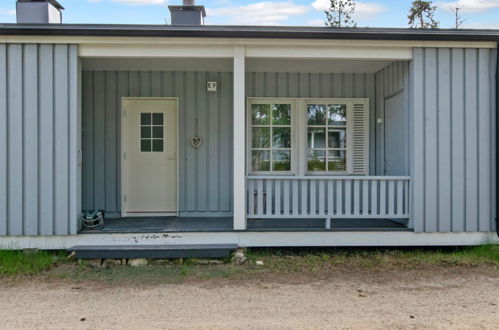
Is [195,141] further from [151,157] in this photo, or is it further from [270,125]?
[270,125]

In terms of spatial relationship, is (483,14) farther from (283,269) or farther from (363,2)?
(283,269)

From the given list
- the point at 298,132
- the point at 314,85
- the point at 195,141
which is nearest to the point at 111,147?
the point at 195,141

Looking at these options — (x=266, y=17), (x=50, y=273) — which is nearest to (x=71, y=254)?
(x=50, y=273)

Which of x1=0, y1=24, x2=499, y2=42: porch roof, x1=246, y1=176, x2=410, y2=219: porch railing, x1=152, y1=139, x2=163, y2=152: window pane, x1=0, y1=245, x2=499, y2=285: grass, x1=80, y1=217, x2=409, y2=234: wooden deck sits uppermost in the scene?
x1=0, y1=24, x2=499, y2=42: porch roof

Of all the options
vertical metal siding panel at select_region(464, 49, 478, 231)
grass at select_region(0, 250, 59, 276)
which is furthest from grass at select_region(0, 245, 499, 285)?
vertical metal siding panel at select_region(464, 49, 478, 231)

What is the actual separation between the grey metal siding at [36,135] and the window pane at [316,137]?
3412 millimetres

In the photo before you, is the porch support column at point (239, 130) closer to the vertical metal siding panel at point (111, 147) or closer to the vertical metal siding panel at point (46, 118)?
the vertical metal siding panel at point (46, 118)

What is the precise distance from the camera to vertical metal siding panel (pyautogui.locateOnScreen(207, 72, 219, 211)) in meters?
6.43

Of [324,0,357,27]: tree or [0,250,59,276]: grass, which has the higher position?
[324,0,357,27]: tree

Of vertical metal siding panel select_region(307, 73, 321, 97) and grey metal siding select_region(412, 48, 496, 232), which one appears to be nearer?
grey metal siding select_region(412, 48, 496, 232)

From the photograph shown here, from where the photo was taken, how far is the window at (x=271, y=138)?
6613 mm

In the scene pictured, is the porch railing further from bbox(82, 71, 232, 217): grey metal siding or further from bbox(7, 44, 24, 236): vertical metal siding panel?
bbox(7, 44, 24, 236): vertical metal siding panel

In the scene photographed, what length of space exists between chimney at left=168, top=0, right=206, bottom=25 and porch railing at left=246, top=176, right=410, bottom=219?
9.06 ft

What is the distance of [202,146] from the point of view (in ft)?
21.1
